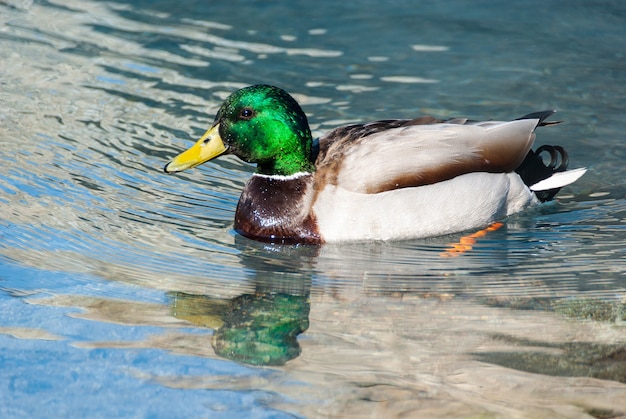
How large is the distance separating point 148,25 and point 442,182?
5248mm

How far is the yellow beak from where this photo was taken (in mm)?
6484

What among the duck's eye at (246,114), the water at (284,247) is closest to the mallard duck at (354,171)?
the duck's eye at (246,114)

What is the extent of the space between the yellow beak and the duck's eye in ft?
0.59

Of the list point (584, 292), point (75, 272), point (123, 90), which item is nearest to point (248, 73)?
point (123, 90)

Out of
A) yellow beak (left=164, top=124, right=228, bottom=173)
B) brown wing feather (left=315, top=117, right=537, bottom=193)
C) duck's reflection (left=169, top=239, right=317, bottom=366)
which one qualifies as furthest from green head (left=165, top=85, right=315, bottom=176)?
duck's reflection (left=169, top=239, right=317, bottom=366)

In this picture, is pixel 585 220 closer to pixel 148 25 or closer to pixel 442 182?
pixel 442 182

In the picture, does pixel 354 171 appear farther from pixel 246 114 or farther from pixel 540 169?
pixel 540 169

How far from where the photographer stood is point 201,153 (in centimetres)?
653

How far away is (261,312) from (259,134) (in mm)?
1517

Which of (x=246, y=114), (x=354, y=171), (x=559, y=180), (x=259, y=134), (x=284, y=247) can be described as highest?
(x=246, y=114)

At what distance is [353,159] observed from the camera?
6480mm

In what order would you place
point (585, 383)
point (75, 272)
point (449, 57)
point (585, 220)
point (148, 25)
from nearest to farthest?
point (585, 383), point (75, 272), point (585, 220), point (449, 57), point (148, 25)

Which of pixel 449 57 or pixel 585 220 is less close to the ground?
pixel 449 57

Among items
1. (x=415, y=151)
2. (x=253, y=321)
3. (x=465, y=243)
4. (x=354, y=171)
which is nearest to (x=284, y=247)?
(x=354, y=171)
